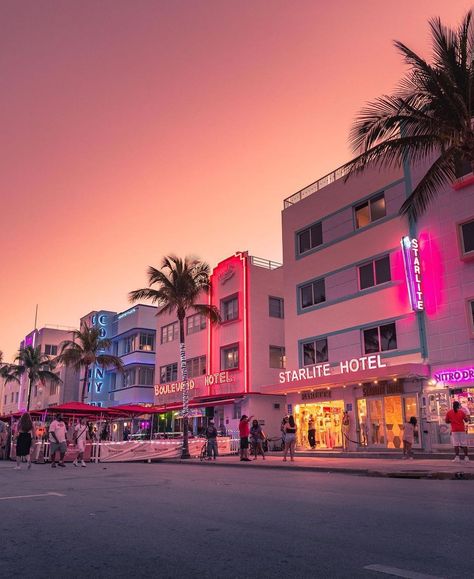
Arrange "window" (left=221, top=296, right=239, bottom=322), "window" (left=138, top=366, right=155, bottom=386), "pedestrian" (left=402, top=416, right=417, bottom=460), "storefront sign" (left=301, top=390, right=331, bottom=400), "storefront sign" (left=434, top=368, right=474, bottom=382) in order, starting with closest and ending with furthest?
"pedestrian" (left=402, top=416, right=417, bottom=460) → "storefront sign" (left=434, top=368, right=474, bottom=382) → "storefront sign" (left=301, top=390, right=331, bottom=400) → "window" (left=221, top=296, right=239, bottom=322) → "window" (left=138, top=366, right=155, bottom=386)

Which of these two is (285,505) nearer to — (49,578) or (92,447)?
(49,578)

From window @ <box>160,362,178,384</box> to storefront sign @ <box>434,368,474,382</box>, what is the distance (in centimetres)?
2489

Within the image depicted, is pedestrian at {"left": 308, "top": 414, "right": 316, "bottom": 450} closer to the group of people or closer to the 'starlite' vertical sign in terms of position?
→ the 'starlite' vertical sign

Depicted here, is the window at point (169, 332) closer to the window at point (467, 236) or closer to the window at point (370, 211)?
the window at point (370, 211)

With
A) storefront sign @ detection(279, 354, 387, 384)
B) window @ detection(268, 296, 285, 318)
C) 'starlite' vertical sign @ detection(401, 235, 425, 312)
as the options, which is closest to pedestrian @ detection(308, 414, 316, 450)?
storefront sign @ detection(279, 354, 387, 384)

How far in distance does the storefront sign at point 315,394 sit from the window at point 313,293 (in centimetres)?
473

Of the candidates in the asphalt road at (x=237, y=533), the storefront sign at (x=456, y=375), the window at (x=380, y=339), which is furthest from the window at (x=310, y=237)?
the asphalt road at (x=237, y=533)

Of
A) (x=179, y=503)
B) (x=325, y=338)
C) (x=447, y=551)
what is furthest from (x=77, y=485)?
(x=325, y=338)

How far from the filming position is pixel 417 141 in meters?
15.9

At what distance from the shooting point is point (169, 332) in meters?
45.7

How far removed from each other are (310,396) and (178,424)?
16.8 metres

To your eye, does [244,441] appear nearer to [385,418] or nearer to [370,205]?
[385,418]

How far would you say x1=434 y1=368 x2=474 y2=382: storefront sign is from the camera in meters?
21.1

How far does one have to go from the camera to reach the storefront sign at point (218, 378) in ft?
120
